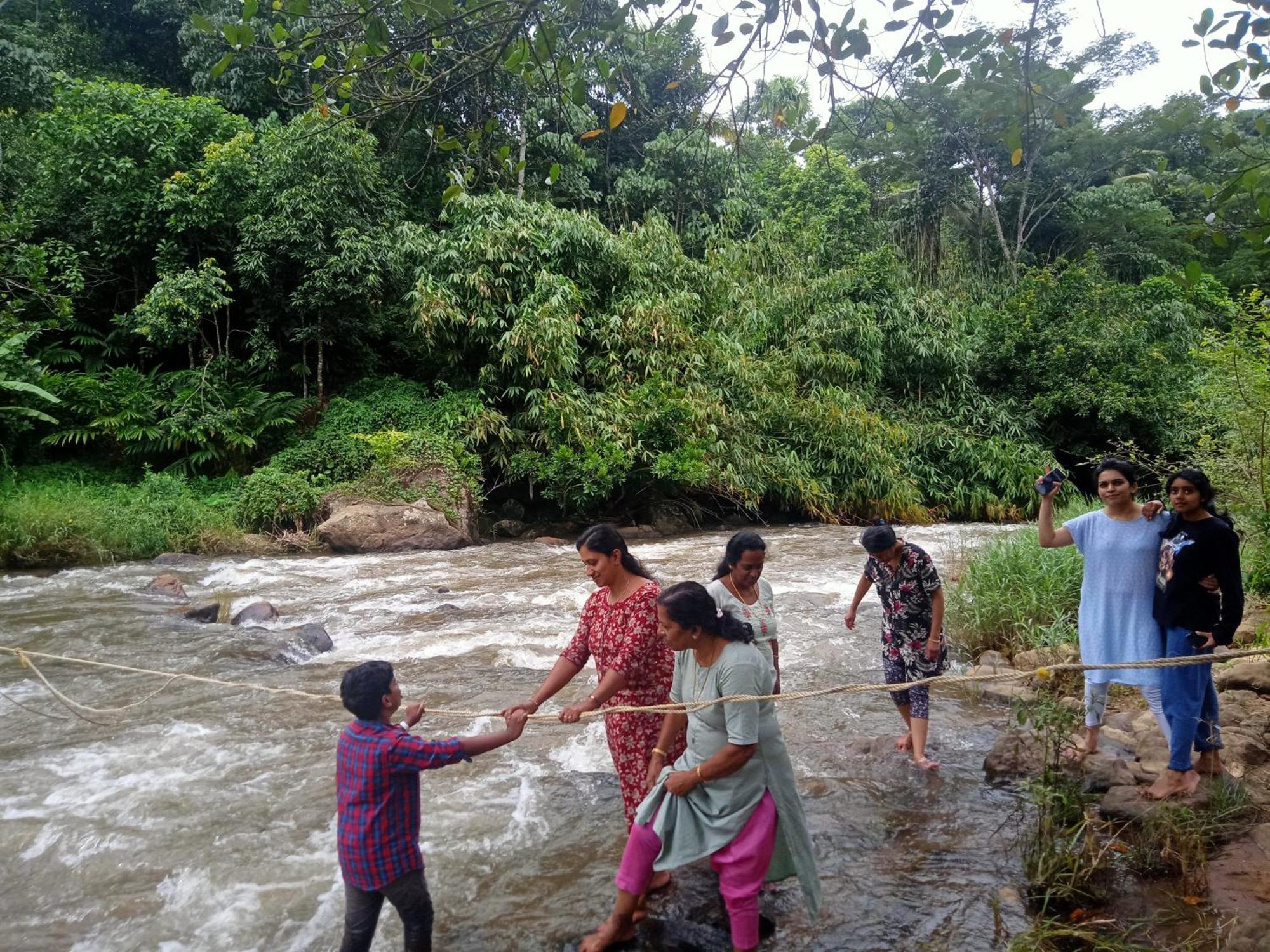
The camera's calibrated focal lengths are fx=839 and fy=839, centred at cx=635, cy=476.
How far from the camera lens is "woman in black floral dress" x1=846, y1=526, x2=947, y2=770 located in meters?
4.17

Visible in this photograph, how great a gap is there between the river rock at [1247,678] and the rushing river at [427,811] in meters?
1.38

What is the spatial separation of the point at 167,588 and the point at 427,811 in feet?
20.5

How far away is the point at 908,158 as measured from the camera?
2386 cm

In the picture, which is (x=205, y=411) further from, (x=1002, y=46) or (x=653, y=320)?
(x=1002, y=46)

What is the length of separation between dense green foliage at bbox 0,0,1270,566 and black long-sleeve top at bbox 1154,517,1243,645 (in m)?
6.10

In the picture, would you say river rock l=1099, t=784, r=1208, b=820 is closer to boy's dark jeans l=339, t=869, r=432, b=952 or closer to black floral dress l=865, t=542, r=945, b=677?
black floral dress l=865, t=542, r=945, b=677

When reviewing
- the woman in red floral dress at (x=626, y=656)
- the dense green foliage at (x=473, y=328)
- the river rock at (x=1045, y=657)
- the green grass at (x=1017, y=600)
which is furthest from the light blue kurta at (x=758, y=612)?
the dense green foliage at (x=473, y=328)

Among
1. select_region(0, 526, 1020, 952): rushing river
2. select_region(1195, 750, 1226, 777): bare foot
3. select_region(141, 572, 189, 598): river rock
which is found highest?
select_region(141, 572, 189, 598): river rock

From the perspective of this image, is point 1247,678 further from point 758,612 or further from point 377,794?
point 377,794

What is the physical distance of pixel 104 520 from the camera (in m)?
10.6

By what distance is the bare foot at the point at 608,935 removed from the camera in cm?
279

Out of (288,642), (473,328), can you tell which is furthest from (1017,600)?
(473,328)

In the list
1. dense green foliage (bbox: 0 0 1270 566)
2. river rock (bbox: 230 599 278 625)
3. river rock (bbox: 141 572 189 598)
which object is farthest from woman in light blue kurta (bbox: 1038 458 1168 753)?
river rock (bbox: 141 572 189 598)

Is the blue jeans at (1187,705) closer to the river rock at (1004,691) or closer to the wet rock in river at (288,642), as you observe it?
the river rock at (1004,691)
